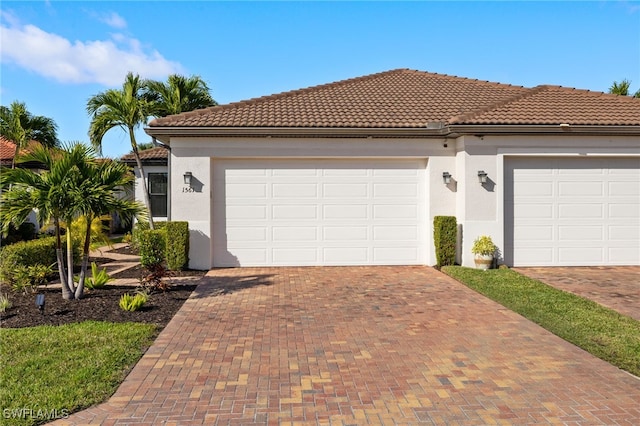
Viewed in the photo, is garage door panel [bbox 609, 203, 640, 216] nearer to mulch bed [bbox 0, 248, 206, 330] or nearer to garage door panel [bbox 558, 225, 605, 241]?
garage door panel [bbox 558, 225, 605, 241]

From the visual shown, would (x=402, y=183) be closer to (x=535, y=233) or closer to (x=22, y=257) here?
(x=535, y=233)

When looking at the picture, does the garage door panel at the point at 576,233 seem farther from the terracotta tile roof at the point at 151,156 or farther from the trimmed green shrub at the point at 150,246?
the terracotta tile roof at the point at 151,156

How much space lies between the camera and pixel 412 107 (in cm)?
1291

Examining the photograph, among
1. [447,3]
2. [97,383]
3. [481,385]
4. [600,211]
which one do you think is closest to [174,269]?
[97,383]

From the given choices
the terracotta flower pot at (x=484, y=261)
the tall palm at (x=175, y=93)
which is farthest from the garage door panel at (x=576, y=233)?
the tall palm at (x=175, y=93)

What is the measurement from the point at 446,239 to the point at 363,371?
7.13 meters

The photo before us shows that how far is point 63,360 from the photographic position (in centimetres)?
495

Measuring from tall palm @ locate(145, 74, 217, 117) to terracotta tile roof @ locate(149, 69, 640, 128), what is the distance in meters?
7.20

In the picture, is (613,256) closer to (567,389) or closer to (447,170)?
(447,170)

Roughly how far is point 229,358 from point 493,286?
6.05m

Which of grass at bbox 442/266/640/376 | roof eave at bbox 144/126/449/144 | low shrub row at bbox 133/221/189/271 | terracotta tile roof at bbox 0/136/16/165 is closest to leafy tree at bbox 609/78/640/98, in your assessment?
roof eave at bbox 144/126/449/144

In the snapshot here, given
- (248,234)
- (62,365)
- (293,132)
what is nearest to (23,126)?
(248,234)

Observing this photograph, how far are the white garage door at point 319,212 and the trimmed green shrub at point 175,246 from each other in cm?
93

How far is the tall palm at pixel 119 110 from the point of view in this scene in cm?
1656
